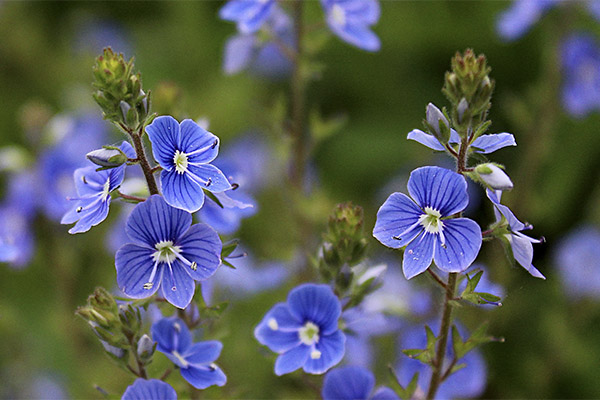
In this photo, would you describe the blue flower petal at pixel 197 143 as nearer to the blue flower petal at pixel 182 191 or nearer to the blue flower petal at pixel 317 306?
the blue flower petal at pixel 182 191

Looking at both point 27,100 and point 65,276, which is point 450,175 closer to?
point 65,276

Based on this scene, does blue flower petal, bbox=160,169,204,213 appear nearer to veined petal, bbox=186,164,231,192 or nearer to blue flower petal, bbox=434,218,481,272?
veined petal, bbox=186,164,231,192

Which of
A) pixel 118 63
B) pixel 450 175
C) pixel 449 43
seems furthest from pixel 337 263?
pixel 449 43

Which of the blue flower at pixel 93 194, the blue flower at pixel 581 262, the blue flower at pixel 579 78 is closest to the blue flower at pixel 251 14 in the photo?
the blue flower at pixel 93 194

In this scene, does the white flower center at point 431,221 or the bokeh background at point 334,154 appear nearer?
the white flower center at point 431,221

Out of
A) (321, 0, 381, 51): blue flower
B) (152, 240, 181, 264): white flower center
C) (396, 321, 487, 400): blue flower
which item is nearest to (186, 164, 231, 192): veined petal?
(152, 240, 181, 264): white flower center

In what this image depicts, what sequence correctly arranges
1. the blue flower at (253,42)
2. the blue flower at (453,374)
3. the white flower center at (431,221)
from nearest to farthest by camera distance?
the white flower center at (431,221) → the blue flower at (453,374) → the blue flower at (253,42)
